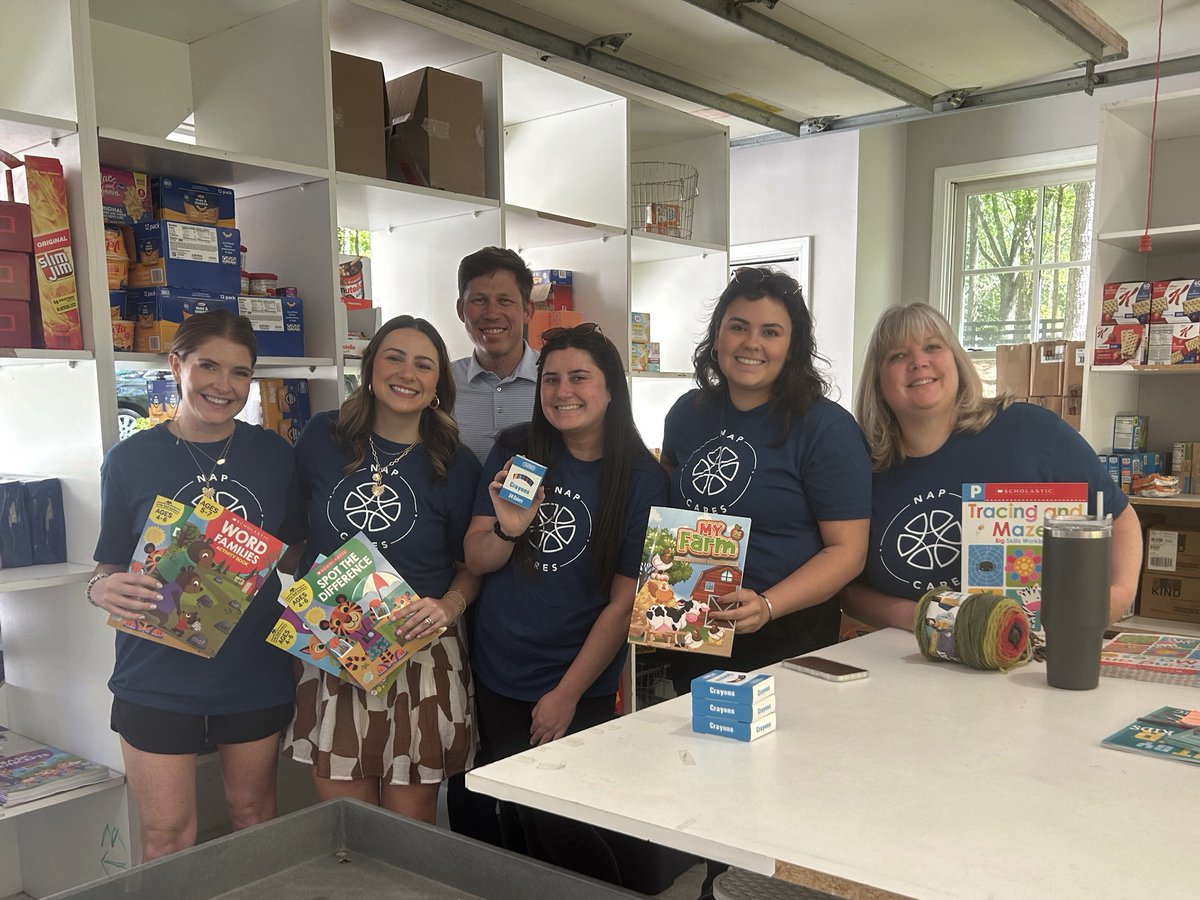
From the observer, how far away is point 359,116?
2.77 metres

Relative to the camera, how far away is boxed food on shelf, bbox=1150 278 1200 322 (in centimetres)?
330

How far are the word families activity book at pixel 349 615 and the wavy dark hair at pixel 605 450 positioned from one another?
0.31 metres

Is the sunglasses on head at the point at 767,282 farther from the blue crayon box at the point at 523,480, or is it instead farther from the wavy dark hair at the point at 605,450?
the blue crayon box at the point at 523,480

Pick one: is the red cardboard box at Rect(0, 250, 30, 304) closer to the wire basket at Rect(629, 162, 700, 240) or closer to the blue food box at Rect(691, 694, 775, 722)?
the blue food box at Rect(691, 694, 775, 722)

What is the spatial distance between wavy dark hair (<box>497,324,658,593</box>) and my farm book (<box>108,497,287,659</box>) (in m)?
0.54

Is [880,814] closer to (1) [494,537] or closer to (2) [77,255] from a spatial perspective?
(1) [494,537]

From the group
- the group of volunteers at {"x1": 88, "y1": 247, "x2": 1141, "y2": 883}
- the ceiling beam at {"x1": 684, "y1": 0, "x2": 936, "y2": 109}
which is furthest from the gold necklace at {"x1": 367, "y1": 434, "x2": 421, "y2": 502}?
the ceiling beam at {"x1": 684, "y1": 0, "x2": 936, "y2": 109}

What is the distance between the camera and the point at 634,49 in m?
4.20

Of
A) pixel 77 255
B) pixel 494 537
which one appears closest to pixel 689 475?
pixel 494 537

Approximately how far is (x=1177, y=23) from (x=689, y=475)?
363 centimetres

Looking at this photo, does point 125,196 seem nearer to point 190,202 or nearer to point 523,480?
point 190,202

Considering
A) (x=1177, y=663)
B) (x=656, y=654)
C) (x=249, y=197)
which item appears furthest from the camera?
(x=656, y=654)

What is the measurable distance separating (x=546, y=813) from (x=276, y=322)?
4.69 ft

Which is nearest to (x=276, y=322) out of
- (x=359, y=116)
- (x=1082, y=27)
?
(x=359, y=116)
